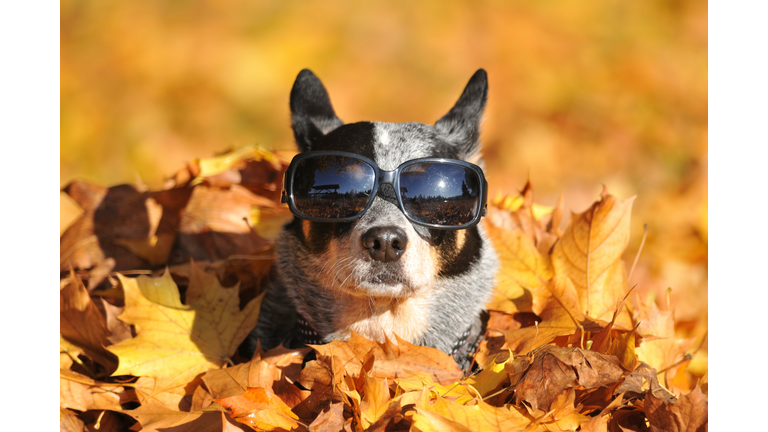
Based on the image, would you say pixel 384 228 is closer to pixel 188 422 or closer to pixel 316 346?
pixel 316 346

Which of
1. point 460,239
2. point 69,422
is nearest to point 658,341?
point 460,239

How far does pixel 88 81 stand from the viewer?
7258 millimetres

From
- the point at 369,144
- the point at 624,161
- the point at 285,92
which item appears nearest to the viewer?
the point at 369,144

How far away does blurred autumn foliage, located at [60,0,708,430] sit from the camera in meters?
6.91

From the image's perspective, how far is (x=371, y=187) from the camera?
230 centimetres

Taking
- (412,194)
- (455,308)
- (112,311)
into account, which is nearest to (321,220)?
(412,194)

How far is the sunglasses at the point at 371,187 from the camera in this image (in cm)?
230

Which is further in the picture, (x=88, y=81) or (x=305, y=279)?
(x=88, y=81)

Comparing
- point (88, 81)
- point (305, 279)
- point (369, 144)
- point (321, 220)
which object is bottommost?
point (305, 279)

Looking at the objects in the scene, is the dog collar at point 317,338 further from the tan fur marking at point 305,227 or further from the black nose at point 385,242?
the black nose at point 385,242

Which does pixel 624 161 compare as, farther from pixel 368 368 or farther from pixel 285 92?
pixel 368 368

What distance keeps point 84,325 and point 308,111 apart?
4.86 ft

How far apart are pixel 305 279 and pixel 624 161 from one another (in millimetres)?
5648

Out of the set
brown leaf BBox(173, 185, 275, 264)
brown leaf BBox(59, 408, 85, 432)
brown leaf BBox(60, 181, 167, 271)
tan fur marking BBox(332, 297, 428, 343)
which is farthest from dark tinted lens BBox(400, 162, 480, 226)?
brown leaf BBox(60, 181, 167, 271)
